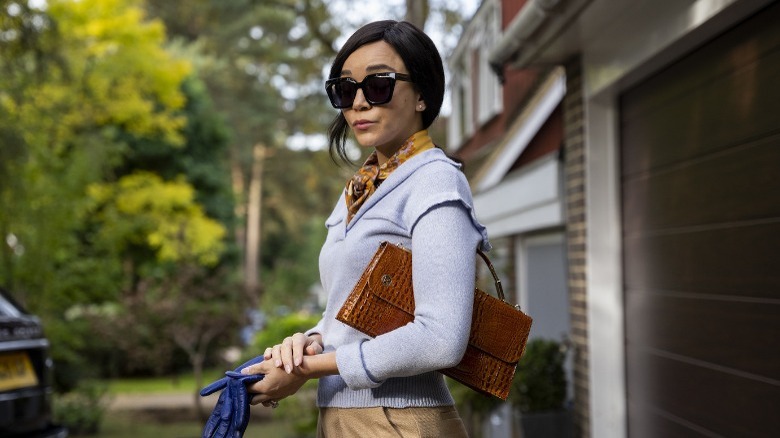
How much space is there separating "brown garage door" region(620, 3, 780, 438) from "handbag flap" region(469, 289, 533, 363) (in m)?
1.94

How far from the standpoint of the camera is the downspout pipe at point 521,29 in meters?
5.19

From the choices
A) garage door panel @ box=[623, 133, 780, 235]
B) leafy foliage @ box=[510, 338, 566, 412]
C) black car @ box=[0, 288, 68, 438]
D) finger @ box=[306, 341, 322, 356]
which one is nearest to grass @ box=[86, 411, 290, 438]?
leafy foliage @ box=[510, 338, 566, 412]

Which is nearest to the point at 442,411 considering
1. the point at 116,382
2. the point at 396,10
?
the point at 396,10

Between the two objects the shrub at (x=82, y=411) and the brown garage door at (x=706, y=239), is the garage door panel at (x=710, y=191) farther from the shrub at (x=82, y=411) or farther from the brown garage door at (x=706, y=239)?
the shrub at (x=82, y=411)

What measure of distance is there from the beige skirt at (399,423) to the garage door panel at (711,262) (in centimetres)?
201

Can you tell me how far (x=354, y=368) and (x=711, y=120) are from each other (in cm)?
286

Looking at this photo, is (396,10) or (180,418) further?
(180,418)

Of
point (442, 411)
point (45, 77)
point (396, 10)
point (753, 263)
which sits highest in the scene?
point (396, 10)

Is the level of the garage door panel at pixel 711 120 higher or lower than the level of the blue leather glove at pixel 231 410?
higher

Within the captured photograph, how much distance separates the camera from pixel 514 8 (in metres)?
8.65

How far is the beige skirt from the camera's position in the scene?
81.7 inches

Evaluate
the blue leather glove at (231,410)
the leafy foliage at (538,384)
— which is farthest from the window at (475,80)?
the blue leather glove at (231,410)

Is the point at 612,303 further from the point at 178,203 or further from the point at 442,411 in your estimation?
the point at 178,203

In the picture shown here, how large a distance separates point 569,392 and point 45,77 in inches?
256
